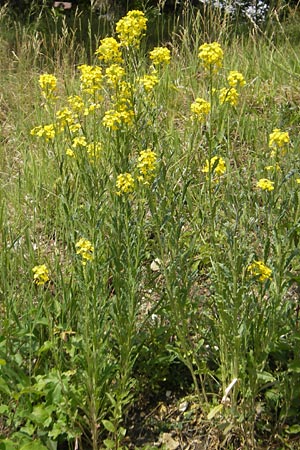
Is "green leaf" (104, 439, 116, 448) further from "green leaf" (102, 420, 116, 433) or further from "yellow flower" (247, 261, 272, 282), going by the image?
"yellow flower" (247, 261, 272, 282)

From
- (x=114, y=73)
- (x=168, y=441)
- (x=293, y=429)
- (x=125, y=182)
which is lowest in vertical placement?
(x=168, y=441)

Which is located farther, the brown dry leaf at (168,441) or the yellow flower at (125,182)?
the brown dry leaf at (168,441)

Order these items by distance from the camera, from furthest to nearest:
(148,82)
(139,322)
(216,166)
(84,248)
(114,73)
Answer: (139,322) < (148,82) < (114,73) < (216,166) < (84,248)

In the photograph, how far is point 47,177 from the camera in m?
3.59

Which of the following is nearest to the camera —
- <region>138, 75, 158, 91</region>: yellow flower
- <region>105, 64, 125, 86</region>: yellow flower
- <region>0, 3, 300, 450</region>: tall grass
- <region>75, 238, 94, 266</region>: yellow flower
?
<region>75, 238, 94, 266</region>: yellow flower

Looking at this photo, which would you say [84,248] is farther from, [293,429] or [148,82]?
[293,429]

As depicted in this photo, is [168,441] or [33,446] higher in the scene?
[33,446]

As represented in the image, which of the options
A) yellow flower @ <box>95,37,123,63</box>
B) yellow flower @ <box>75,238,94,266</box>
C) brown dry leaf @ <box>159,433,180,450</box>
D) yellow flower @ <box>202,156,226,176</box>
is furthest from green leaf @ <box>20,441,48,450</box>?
yellow flower @ <box>95,37,123,63</box>

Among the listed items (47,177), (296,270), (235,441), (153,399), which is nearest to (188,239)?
(296,270)

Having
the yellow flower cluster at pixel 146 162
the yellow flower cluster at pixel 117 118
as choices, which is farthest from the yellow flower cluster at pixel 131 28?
the yellow flower cluster at pixel 146 162

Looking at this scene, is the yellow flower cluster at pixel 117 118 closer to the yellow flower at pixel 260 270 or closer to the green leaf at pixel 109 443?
the yellow flower at pixel 260 270

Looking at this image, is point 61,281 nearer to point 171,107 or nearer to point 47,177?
point 47,177

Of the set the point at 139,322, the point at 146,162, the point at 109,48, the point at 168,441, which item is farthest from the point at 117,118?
the point at 168,441

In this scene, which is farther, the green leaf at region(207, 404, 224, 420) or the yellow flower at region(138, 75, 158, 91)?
the yellow flower at region(138, 75, 158, 91)
